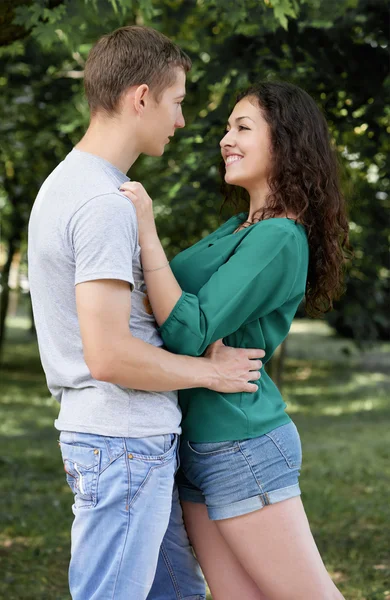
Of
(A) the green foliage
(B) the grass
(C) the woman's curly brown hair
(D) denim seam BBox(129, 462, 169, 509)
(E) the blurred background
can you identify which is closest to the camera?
(D) denim seam BBox(129, 462, 169, 509)

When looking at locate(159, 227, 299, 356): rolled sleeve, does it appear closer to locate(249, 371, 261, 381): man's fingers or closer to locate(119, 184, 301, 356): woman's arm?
locate(119, 184, 301, 356): woman's arm

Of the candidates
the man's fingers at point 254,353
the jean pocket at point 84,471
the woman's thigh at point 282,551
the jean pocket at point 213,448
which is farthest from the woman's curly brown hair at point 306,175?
the jean pocket at point 84,471

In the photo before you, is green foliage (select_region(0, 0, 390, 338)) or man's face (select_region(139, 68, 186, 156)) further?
green foliage (select_region(0, 0, 390, 338))

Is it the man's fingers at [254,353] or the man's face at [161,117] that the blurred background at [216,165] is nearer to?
the man's face at [161,117]

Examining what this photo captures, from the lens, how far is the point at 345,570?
16.3ft

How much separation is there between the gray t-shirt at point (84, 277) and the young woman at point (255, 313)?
2.9 inches

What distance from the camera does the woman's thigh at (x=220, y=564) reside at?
8.29ft

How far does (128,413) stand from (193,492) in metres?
0.50

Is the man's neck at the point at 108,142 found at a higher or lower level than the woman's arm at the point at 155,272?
higher

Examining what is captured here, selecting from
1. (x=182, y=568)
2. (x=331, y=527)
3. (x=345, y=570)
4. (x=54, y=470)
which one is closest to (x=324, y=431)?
(x=54, y=470)

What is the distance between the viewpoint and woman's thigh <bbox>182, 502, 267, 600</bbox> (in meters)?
2.53

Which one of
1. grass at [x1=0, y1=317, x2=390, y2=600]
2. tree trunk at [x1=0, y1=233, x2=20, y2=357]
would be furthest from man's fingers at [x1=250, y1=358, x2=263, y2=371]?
tree trunk at [x1=0, y1=233, x2=20, y2=357]

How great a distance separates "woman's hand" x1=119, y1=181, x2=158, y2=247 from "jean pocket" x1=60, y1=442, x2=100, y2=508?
0.54 metres

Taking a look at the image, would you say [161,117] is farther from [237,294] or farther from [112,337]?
[112,337]
